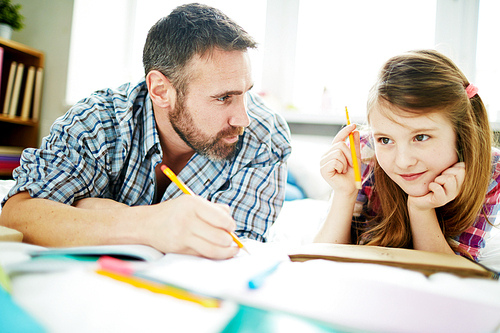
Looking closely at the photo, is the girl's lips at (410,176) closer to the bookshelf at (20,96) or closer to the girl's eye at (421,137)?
the girl's eye at (421,137)

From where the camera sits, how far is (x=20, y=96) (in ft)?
8.08

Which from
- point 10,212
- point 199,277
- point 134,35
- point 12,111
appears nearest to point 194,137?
point 10,212

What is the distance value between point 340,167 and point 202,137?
39 centimetres

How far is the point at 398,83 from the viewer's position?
76 cm

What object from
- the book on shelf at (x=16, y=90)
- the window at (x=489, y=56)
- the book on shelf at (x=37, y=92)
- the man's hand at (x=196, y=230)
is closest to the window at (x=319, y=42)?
the window at (x=489, y=56)

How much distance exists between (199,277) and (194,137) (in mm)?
632

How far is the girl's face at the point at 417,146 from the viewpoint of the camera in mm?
736

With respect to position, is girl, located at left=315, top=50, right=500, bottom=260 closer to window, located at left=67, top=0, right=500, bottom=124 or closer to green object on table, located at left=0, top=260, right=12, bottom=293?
green object on table, located at left=0, top=260, right=12, bottom=293

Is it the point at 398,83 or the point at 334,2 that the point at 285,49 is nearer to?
the point at 334,2

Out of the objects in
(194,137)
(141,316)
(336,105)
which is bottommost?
(141,316)

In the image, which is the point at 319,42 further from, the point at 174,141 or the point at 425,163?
the point at 425,163

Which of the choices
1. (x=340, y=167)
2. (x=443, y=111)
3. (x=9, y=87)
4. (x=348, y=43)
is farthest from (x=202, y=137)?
(x=9, y=87)

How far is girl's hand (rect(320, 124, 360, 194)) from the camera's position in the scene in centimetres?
87

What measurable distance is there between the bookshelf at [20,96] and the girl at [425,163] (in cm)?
220
